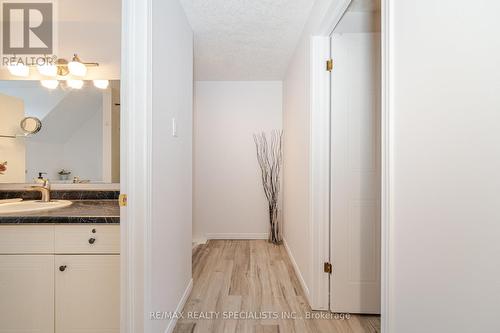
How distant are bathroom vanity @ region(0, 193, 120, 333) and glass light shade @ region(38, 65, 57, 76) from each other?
4.09 ft

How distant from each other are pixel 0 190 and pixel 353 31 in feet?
10.2

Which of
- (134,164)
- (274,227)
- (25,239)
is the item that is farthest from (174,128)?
(274,227)

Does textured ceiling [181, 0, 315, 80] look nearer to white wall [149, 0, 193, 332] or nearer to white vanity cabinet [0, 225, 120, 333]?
white wall [149, 0, 193, 332]

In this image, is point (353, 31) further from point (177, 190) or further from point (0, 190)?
point (0, 190)

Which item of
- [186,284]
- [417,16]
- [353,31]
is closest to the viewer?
[417,16]

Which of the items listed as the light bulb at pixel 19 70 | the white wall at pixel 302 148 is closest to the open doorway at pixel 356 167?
the white wall at pixel 302 148

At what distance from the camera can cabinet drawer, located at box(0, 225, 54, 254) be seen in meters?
1.36

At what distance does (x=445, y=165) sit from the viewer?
672 millimetres

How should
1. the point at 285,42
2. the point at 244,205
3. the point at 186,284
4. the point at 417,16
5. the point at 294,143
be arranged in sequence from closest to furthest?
1. the point at 417,16
2. the point at 186,284
3. the point at 285,42
4. the point at 294,143
5. the point at 244,205

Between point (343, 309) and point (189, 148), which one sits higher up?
point (189, 148)

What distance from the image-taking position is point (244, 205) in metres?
3.73

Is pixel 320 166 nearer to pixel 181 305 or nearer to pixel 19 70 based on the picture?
pixel 181 305

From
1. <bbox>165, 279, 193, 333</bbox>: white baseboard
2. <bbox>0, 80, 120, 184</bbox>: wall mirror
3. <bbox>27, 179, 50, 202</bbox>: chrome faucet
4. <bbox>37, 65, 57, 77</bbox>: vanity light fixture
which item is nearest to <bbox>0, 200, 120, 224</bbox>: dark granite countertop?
<bbox>27, 179, 50, 202</bbox>: chrome faucet

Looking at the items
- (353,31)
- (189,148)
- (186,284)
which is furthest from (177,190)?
(353,31)
